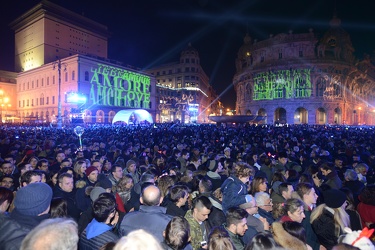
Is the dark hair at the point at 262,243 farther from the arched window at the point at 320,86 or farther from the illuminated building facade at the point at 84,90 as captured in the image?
the arched window at the point at 320,86

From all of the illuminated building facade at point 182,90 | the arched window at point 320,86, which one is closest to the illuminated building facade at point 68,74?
the illuminated building facade at point 182,90

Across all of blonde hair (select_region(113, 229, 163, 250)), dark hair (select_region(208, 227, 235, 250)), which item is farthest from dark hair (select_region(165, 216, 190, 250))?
blonde hair (select_region(113, 229, 163, 250))

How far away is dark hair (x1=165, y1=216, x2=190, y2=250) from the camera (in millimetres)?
2812

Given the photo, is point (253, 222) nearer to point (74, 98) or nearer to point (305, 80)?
point (74, 98)

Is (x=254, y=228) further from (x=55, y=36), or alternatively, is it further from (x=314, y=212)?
(x=55, y=36)

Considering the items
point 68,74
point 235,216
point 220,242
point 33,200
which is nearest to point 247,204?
point 235,216

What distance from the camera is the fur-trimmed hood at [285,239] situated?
2.94m

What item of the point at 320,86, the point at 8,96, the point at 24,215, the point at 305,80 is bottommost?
the point at 24,215

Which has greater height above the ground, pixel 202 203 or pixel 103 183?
pixel 202 203

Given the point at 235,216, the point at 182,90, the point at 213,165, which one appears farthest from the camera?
the point at 182,90

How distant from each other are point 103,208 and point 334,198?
3.25 metres

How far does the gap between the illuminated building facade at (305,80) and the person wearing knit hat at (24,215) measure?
51.8 metres

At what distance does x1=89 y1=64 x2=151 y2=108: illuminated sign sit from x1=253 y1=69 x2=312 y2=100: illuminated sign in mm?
28663

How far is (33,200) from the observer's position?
120 inches
